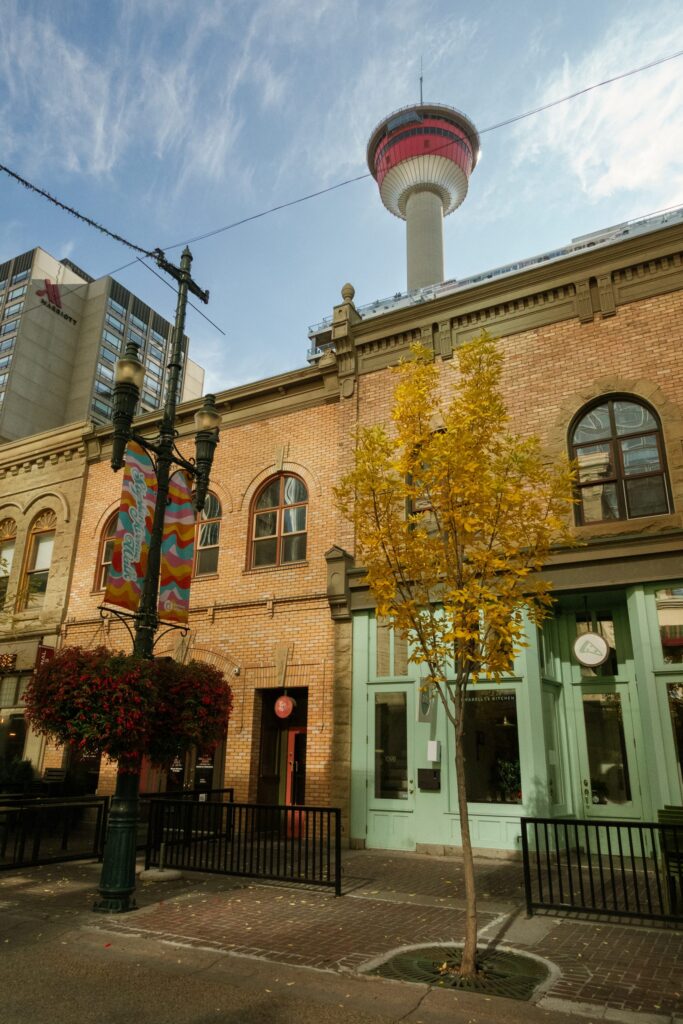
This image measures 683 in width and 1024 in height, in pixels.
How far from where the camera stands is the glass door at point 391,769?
12375 mm

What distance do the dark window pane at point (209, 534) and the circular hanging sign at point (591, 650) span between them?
8863 mm

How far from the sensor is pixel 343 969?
589 cm

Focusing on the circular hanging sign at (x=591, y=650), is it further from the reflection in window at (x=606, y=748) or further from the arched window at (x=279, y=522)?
the arched window at (x=279, y=522)

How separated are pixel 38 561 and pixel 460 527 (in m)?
16.8

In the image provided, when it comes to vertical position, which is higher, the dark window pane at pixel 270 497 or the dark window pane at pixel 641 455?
the dark window pane at pixel 270 497

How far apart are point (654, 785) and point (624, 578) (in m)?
3.23

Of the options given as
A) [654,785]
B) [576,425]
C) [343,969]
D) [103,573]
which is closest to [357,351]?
[576,425]

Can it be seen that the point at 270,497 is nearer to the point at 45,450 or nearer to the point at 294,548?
the point at 294,548

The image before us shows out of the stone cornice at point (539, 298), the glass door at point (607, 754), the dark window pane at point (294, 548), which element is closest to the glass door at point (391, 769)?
the glass door at point (607, 754)

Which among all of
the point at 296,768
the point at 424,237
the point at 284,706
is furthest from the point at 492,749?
the point at 424,237

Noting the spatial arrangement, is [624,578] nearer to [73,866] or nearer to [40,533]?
[73,866]

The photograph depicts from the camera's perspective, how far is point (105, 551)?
18.9 meters

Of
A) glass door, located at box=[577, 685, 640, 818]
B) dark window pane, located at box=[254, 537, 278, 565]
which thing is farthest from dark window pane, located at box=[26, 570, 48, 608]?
glass door, located at box=[577, 685, 640, 818]

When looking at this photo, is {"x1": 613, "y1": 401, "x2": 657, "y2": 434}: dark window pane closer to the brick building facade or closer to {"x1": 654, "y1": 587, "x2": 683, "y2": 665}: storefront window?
the brick building facade
